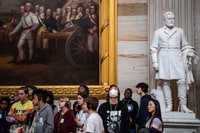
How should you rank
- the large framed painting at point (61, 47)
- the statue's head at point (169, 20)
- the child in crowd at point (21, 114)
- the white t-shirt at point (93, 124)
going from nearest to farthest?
the white t-shirt at point (93, 124) → the child in crowd at point (21, 114) → the statue's head at point (169, 20) → the large framed painting at point (61, 47)

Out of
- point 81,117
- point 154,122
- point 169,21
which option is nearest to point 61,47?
point 169,21

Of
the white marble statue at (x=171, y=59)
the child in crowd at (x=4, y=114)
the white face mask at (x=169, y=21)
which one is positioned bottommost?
the child in crowd at (x=4, y=114)

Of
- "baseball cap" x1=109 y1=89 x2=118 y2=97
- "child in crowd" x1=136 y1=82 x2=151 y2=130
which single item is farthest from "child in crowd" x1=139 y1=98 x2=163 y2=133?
"child in crowd" x1=136 y1=82 x2=151 y2=130

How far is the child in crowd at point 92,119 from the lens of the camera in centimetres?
711

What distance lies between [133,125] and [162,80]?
128cm

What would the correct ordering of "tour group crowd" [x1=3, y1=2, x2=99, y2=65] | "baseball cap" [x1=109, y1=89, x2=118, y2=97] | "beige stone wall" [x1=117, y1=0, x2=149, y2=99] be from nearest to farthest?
"baseball cap" [x1=109, y1=89, x2=118, y2=97] < "beige stone wall" [x1=117, y1=0, x2=149, y2=99] < "tour group crowd" [x1=3, y1=2, x2=99, y2=65]

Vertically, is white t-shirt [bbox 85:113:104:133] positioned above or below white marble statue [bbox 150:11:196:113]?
below

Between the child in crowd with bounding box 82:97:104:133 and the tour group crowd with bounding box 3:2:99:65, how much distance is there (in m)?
4.46

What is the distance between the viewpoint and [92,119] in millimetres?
7137

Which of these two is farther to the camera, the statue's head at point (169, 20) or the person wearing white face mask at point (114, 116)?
the statue's head at point (169, 20)

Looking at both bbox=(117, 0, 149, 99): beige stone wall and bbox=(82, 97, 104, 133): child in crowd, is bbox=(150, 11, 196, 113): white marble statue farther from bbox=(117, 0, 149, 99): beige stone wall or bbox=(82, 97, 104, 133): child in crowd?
bbox=(82, 97, 104, 133): child in crowd

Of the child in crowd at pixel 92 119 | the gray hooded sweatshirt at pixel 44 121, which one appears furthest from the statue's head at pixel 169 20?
the gray hooded sweatshirt at pixel 44 121

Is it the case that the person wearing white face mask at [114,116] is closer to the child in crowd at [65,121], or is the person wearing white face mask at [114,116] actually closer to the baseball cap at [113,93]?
the baseball cap at [113,93]

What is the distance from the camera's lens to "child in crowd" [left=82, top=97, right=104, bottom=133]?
7.11m
